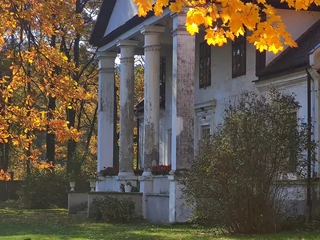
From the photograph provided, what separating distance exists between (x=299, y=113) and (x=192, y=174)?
4.68 m

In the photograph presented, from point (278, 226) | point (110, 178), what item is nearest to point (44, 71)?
point (278, 226)

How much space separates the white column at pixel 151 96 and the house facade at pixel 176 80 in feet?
0.11

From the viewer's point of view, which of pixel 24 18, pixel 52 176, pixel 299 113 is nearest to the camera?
pixel 24 18

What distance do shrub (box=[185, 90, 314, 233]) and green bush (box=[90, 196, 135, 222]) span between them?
19.6 feet

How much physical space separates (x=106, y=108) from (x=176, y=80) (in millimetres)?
8808

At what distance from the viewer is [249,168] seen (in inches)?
551

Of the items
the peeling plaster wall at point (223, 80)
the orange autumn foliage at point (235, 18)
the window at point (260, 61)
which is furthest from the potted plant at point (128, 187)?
the orange autumn foliage at point (235, 18)

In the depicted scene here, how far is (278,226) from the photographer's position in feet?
47.1

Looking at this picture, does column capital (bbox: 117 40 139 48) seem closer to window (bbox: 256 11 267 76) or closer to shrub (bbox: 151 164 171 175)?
Result: shrub (bbox: 151 164 171 175)

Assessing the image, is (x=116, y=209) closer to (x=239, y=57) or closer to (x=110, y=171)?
(x=110, y=171)

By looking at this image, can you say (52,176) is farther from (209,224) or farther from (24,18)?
(24,18)

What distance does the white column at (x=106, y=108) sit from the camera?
88.5ft

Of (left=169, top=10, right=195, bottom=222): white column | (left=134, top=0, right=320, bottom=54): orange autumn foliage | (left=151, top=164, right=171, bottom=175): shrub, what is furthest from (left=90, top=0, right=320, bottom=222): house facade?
(left=134, top=0, right=320, bottom=54): orange autumn foliage

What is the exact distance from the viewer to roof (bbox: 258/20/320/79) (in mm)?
17891
